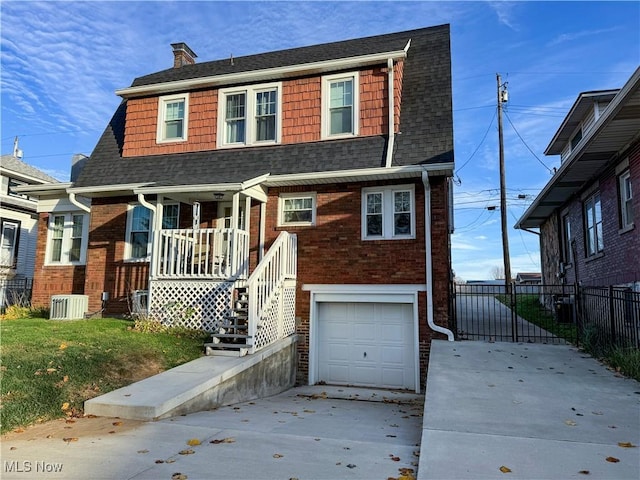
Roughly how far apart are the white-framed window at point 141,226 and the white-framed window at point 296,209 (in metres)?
3.07

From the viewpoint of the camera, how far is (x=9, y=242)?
22.6 m

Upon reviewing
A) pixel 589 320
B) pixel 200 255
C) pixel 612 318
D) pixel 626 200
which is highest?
pixel 626 200

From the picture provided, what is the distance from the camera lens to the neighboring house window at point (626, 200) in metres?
9.58

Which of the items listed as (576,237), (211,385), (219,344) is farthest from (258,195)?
(576,237)

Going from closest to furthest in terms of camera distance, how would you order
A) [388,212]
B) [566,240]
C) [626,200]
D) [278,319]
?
[626,200], [278,319], [388,212], [566,240]

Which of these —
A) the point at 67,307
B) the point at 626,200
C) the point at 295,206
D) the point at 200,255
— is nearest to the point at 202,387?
the point at 200,255

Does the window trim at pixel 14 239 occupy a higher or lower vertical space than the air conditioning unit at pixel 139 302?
higher

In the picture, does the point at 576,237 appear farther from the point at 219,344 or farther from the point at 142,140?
the point at 142,140

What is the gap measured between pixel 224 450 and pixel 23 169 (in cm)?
2664

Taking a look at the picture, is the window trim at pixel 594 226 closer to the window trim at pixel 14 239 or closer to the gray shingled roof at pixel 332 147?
the gray shingled roof at pixel 332 147

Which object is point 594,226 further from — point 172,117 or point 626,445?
point 172,117

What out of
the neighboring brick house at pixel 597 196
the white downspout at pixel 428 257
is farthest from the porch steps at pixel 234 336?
the neighboring brick house at pixel 597 196

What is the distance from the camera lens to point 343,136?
38.9 feet

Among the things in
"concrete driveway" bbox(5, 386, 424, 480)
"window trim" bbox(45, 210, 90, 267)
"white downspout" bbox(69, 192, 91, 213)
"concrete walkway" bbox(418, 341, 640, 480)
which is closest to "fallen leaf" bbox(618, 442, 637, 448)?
"concrete walkway" bbox(418, 341, 640, 480)
